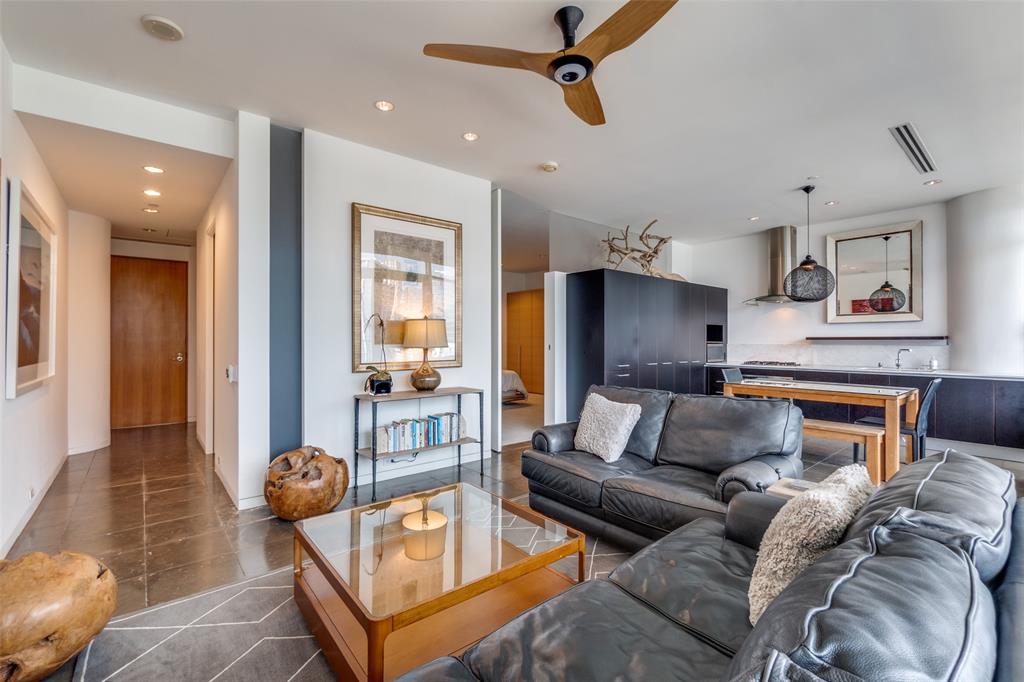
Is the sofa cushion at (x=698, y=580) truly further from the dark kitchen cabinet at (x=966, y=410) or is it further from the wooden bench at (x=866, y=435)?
the dark kitchen cabinet at (x=966, y=410)

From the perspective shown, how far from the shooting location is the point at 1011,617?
70cm

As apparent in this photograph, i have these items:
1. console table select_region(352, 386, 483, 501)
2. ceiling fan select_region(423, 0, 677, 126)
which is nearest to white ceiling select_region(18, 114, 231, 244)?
console table select_region(352, 386, 483, 501)

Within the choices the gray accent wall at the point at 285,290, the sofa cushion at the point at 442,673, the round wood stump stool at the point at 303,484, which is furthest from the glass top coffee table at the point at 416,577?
the gray accent wall at the point at 285,290

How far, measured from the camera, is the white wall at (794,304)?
5562 mm

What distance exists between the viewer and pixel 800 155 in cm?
408

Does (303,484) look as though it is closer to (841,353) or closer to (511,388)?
(511,388)

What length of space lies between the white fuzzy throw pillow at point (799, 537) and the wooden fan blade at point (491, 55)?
6.99 feet

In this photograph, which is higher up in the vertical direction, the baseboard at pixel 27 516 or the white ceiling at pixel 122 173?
the white ceiling at pixel 122 173

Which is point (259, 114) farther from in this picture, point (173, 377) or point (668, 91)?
point (173, 377)

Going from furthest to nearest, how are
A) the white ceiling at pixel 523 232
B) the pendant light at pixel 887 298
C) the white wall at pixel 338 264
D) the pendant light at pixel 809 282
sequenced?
1. the pendant light at pixel 887 298
2. the white ceiling at pixel 523 232
3. the pendant light at pixel 809 282
4. the white wall at pixel 338 264

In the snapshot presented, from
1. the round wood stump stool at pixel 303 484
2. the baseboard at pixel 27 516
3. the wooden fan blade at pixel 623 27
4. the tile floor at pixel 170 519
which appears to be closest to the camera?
the wooden fan blade at pixel 623 27

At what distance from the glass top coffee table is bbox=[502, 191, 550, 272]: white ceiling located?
397 centimetres

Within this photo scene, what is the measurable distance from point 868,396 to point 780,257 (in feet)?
11.3

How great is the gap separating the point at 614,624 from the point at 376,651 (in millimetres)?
711
